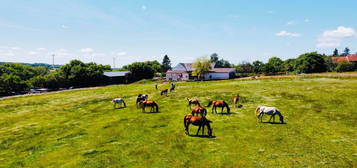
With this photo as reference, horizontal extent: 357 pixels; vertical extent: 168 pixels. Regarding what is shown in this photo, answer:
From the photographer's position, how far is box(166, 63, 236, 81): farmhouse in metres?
99.2

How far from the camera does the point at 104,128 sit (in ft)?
69.9

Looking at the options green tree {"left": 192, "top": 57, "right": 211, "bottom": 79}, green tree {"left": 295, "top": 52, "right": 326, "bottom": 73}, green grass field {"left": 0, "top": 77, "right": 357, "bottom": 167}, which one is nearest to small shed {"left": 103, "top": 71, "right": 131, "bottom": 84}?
green tree {"left": 192, "top": 57, "right": 211, "bottom": 79}

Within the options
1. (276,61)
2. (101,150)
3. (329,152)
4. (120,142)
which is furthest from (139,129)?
(276,61)

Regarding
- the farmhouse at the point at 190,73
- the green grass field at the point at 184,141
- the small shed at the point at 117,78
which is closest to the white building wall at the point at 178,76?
the farmhouse at the point at 190,73

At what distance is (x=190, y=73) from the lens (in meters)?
106

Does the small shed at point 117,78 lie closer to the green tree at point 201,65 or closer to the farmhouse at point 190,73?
the farmhouse at point 190,73

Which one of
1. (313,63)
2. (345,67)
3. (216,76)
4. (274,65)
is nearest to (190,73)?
(216,76)

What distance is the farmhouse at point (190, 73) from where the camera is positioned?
99.2 m

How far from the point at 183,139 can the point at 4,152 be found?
54.2 ft

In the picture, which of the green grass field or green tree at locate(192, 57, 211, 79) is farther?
green tree at locate(192, 57, 211, 79)

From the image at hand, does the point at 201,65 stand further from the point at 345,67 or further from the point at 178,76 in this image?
the point at 345,67

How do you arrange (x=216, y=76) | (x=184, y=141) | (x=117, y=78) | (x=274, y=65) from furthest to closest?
(x=274, y=65)
(x=117, y=78)
(x=216, y=76)
(x=184, y=141)

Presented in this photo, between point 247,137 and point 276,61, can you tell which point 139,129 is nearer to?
point 247,137

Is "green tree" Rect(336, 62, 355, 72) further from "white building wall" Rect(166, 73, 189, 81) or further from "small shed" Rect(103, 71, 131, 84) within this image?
"small shed" Rect(103, 71, 131, 84)
